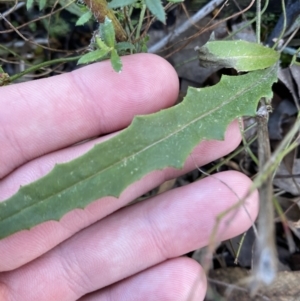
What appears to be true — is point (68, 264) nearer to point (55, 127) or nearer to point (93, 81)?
point (55, 127)

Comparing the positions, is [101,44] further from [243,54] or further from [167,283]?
[167,283]

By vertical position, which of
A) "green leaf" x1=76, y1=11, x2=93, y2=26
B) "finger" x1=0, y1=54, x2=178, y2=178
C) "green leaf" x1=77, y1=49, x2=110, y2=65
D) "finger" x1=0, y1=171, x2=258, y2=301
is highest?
"green leaf" x1=76, y1=11, x2=93, y2=26

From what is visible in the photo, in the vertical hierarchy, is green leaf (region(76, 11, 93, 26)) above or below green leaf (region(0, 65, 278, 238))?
above

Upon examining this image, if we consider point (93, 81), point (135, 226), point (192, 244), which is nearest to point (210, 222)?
point (192, 244)

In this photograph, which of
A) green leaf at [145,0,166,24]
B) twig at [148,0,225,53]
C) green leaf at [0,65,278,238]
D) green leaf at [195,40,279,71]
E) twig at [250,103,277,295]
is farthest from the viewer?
twig at [148,0,225,53]

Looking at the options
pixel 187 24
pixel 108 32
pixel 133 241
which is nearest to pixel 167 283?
pixel 133 241

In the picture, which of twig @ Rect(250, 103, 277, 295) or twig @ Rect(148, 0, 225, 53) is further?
twig @ Rect(148, 0, 225, 53)

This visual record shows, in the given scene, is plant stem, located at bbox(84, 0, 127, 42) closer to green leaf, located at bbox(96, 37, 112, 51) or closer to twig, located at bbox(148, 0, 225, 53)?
green leaf, located at bbox(96, 37, 112, 51)

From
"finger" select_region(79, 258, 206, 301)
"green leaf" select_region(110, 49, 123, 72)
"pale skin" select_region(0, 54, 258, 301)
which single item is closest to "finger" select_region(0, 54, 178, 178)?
"pale skin" select_region(0, 54, 258, 301)
